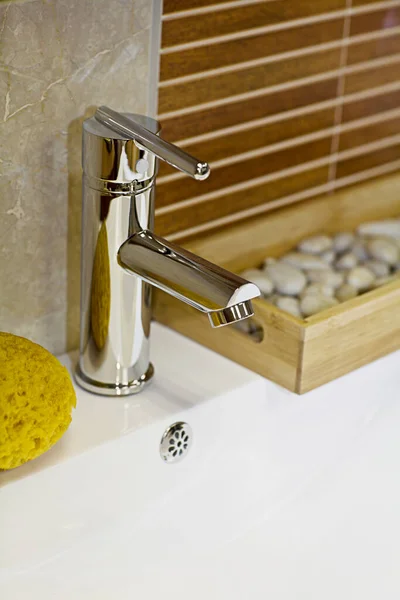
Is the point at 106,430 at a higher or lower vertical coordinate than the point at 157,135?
lower

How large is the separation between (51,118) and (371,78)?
0.43 meters

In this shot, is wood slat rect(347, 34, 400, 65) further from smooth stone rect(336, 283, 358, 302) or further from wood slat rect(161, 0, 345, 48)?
smooth stone rect(336, 283, 358, 302)

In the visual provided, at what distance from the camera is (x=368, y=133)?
3.34 feet

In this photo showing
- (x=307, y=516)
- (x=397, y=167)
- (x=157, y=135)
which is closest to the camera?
(x=157, y=135)

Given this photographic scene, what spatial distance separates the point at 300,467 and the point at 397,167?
0.45m

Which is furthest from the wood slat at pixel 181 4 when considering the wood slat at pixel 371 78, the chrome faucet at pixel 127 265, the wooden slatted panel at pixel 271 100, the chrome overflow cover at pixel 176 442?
the chrome overflow cover at pixel 176 442

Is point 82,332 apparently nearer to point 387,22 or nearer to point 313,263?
point 313,263

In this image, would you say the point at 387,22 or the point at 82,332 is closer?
the point at 82,332

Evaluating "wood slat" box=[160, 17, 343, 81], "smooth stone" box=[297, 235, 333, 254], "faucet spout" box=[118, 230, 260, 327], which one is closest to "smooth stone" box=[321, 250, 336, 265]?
"smooth stone" box=[297, 235, 333, 254]

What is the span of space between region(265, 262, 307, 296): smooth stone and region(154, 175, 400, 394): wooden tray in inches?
1.3

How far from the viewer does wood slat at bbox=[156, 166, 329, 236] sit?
853 millimetres

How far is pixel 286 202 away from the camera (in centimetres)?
96

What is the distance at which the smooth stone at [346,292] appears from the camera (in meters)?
0.88

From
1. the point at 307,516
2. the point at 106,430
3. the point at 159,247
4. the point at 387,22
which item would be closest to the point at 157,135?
the point at 159,247
